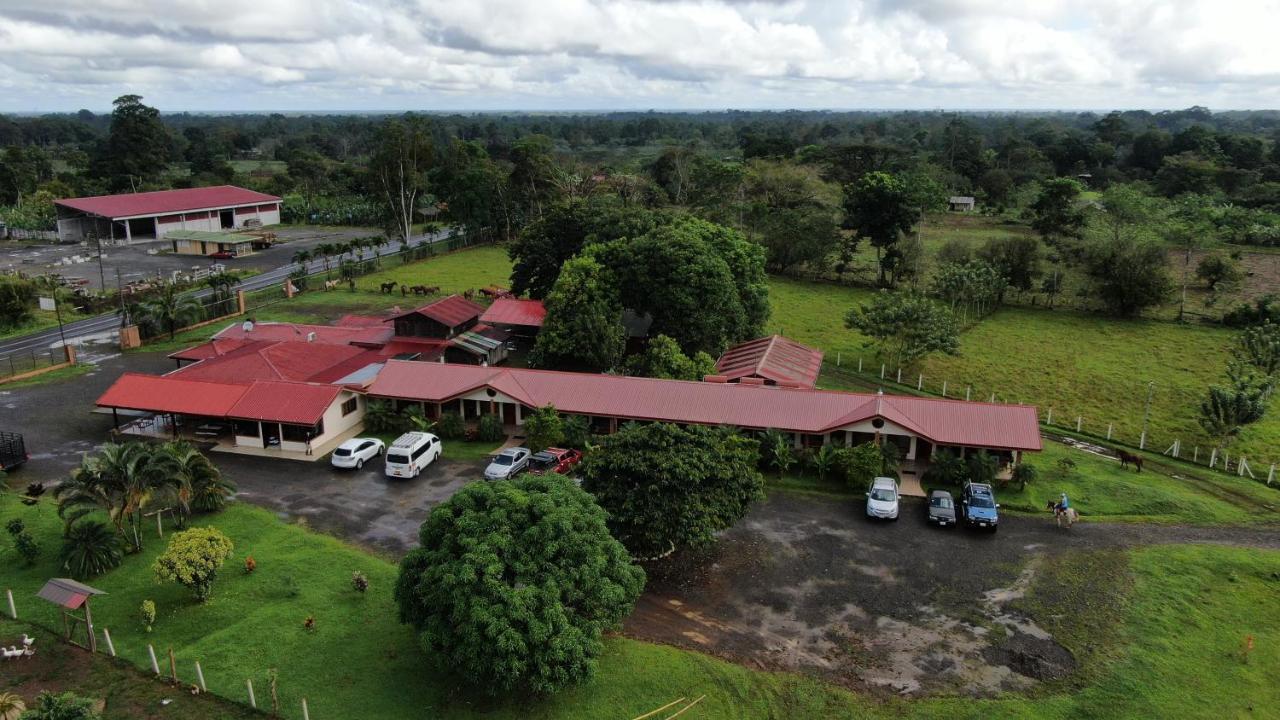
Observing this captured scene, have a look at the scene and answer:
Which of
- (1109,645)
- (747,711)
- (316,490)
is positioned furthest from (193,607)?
(1109,645)

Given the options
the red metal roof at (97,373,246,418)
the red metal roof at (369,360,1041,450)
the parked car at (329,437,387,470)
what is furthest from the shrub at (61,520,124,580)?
the red metal roof at (369,360,1041,450)

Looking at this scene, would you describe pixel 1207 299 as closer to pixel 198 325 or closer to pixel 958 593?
pixel 958 593

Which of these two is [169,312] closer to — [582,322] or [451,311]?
[451,311]

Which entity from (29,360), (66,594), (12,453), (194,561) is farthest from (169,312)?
(66,594)

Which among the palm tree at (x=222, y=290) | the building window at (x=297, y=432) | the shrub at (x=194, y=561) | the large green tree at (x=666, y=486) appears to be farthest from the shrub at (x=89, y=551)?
the palm tree at (x=222, y=290)

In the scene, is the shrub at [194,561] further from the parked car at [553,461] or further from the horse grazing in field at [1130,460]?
the horse grazing in field at [1130,460]

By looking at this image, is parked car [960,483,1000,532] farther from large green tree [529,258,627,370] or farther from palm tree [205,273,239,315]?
palm tree [205,273,239,315]
